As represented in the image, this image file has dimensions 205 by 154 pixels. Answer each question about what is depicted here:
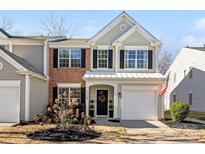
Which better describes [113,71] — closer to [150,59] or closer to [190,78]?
[150,59]

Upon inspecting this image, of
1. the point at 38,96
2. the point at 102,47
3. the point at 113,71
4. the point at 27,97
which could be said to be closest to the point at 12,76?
the point at 27,97

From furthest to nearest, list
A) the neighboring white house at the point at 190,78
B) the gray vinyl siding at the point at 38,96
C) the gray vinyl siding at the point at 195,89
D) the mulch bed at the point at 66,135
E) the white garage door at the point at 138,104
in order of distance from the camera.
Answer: the neighboring white house at the point at 190,78 → the gray vinyl siding at the point at 195,89 → the white garage door at the point at 138,104 → the gray vinyl siding at the point at 38,96 → the mulch bed at the point at 66,135

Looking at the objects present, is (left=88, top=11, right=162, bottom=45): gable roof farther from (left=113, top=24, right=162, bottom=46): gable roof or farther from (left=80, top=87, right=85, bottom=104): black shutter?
(left=80, top=87, right=85, bottom=104): black shutter

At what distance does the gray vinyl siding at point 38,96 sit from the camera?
20.1 meters

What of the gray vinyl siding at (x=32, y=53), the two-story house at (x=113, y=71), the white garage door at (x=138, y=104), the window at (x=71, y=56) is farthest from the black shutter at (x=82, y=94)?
the gray vinyl siding at (x=32, y=53)

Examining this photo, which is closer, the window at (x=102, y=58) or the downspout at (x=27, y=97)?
the downspout at (x=27, y=97)

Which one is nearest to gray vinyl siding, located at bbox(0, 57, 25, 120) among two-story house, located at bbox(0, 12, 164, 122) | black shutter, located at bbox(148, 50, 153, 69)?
two-story house, located at bbox(0, 12, 164, 122)

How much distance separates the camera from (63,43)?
2411cm

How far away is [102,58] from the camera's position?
79.4 feet

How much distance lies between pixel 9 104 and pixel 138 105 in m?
9.17

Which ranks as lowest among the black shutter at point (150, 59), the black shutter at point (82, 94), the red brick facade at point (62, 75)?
the black shutter at point (82, 94)

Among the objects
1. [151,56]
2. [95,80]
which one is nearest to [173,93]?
[151,56]

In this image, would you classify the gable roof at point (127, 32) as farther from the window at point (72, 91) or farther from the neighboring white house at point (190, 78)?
the neighboring white house at point (190, 78)
